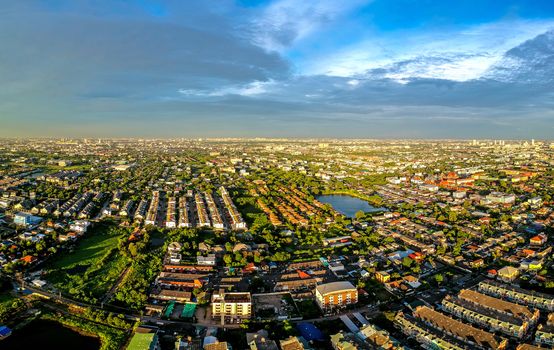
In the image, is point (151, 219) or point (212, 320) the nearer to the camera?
point (212, 320)

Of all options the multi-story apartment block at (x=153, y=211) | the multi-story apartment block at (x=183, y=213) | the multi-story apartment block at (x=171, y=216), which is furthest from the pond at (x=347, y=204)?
the multi-story apartment block at (x=153, y=211)

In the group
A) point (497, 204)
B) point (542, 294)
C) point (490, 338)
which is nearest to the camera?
point (490, 338)

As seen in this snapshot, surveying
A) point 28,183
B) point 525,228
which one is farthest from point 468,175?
point 28,183

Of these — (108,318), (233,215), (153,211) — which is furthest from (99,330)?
(153,211)

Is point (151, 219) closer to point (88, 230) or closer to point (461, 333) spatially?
point (88, 230)

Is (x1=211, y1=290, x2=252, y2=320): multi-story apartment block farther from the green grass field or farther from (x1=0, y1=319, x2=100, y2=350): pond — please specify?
the green grass field

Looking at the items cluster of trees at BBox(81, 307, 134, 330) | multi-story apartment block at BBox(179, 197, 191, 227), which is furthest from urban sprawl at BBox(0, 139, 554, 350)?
multi-story apartment block at BBox(179, 197, 191, 227)
